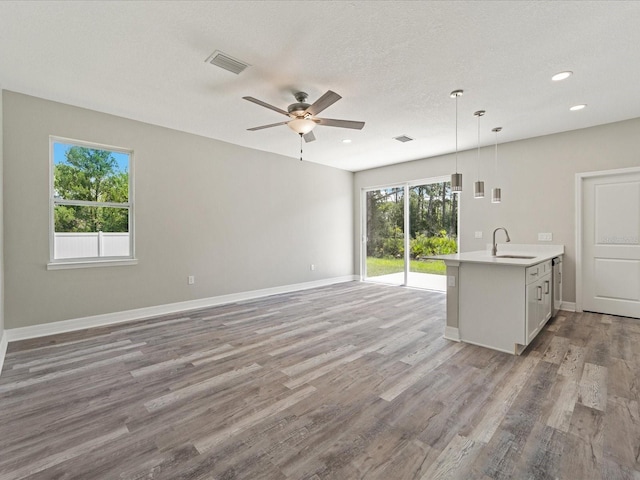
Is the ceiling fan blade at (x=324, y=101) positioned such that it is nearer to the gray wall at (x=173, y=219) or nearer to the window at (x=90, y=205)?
the gray wall at (x=173, y=219)

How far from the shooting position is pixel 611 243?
4.22 metres

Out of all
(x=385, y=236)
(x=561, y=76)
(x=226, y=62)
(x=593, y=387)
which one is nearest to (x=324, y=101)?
(x=226, y=62)

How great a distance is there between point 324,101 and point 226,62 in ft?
3.13

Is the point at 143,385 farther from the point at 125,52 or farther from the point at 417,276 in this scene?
the point at 417,276

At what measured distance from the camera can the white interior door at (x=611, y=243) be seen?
4.04 m

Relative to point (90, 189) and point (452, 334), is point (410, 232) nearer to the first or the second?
point (452, 334)

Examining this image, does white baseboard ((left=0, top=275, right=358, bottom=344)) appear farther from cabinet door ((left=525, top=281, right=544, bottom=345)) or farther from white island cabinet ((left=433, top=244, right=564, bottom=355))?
cabinet door ((left=525, top=281, right=544, bottom=345))

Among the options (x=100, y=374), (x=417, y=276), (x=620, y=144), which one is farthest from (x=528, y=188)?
(x=100, y=374)

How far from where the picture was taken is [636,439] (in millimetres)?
1700

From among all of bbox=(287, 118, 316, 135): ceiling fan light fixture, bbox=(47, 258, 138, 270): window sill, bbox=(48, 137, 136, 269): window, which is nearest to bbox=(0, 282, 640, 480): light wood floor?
bbox=(47, 258, 138, 270): window sill

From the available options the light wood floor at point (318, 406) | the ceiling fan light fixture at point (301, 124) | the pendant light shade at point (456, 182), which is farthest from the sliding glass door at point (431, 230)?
the ceiling fan light fixture at point (301, 124)

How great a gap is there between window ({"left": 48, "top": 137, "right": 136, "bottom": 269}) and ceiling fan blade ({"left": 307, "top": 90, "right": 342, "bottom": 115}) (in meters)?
2.88

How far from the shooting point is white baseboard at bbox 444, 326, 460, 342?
3.28 m

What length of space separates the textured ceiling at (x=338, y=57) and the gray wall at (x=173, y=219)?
1.31ft
